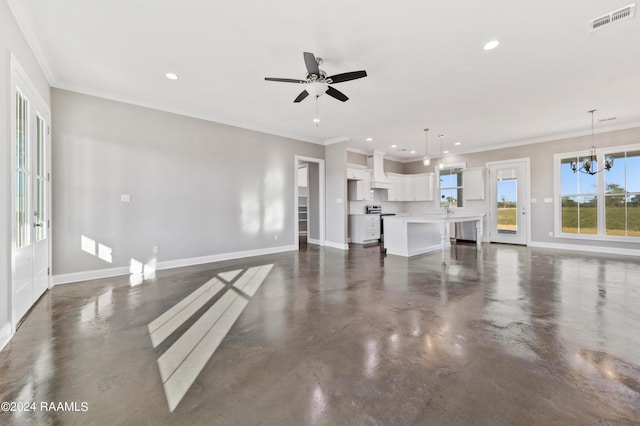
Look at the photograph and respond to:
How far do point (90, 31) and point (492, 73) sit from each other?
4.88 metres

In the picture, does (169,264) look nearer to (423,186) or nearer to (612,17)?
(612,17)

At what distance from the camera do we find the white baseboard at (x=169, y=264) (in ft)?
12.7

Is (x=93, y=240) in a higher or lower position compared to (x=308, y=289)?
higher

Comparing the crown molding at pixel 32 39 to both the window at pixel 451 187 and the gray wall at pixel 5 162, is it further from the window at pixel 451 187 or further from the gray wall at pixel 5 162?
the window at pixel 451 187

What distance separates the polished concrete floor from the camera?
1442 mm

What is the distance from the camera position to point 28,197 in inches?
113

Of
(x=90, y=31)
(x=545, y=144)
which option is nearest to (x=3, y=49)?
(x=90, y=31)

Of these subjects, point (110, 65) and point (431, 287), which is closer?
point (110, 65)

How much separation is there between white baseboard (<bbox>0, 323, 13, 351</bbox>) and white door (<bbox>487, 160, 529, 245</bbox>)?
9685mm

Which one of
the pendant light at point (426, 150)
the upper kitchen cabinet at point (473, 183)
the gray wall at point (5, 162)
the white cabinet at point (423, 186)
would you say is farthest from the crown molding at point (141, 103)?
the upper kitchen cabinet at point (473, 183)

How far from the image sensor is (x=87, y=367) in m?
1.84

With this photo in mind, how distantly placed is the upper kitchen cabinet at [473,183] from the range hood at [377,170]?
2445 millimetres

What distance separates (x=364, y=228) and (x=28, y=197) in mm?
6677

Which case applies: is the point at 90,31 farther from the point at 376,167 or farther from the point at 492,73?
the point at 376,167
